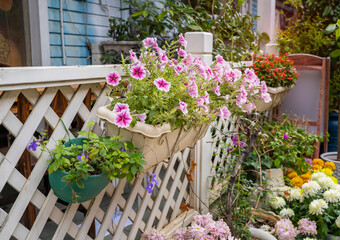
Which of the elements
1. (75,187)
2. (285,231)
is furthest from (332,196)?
(75,187)

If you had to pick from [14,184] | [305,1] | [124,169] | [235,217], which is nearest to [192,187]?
[235,217]

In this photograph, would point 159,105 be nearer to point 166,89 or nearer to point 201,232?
point 166,89

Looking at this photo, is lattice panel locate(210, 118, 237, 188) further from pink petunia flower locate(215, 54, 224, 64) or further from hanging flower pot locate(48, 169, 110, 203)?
hanging flower pot locate(48, 169, 110, 203)

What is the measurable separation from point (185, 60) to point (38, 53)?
2.14 m

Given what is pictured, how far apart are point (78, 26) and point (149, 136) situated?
8.85 feet

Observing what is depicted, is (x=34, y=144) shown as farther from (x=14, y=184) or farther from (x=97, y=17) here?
(x=97, y=17)

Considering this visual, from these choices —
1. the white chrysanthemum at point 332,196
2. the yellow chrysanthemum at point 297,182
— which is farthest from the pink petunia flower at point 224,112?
the yellow chrysanthemum at point 297,182

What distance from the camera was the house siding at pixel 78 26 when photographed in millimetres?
3402

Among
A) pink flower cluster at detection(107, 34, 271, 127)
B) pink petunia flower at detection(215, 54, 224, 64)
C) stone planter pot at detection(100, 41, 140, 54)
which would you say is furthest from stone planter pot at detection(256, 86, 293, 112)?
stone planter pot at detection(100, 41, 140, 54)

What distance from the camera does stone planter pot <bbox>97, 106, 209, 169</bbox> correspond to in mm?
1292

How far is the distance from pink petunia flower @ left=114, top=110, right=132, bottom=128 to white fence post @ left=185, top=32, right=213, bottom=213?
1.12m

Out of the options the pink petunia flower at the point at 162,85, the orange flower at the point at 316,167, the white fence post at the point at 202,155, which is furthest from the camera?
the orange flower at the point at 316,167

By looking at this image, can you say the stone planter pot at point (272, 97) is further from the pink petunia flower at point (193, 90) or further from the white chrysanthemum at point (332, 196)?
the pink petunia flower at point (193, 90)

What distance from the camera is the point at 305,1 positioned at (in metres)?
5.06
